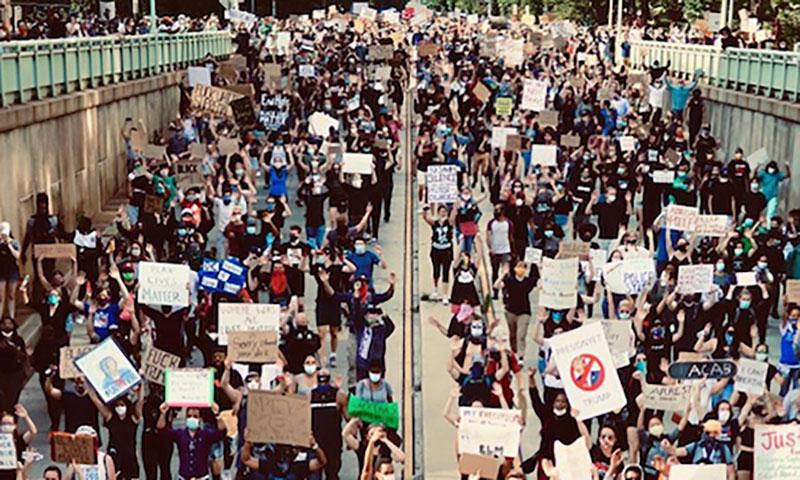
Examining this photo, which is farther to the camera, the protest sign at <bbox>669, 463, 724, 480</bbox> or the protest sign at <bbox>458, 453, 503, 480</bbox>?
the protest sign at <bbox>458, 453, 503, 480</bbox>

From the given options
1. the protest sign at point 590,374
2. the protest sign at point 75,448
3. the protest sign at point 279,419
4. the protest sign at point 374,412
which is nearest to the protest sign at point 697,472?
the protest sign at point 590,374

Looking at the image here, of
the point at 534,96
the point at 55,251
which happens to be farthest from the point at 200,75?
the point at 55,251

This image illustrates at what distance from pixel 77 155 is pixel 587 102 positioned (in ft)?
33.5

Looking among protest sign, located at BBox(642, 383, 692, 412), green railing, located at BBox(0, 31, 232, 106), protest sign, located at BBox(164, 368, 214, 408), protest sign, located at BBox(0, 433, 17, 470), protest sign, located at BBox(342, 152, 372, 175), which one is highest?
green railing, located at BBox(0, 31, 232, 106)

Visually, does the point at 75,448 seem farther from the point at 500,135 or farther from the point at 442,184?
the point at 500,135

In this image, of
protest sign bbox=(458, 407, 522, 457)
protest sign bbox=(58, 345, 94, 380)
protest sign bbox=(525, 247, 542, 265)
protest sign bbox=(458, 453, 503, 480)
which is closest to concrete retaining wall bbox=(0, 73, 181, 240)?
protest sign bbox=(525, 247, 542, 265)

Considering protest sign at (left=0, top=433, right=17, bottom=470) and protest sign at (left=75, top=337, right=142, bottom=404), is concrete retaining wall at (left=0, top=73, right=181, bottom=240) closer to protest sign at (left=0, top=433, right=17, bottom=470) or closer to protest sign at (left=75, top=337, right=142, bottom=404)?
protest sign at (left=75, top=337, right=142, bottom=404)

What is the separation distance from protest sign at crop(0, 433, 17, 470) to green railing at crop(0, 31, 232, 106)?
10.5 m

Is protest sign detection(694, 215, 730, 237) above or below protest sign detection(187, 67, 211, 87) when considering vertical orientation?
below

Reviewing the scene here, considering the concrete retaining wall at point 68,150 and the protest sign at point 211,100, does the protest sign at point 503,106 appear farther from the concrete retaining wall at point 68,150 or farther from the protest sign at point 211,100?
the concrete retaining wall at point 68,150

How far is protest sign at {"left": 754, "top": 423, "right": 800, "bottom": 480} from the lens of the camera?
10672mm

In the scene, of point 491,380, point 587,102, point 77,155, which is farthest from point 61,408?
point 587,102

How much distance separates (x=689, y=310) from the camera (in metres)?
15.2

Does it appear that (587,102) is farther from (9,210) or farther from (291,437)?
(291,437)
